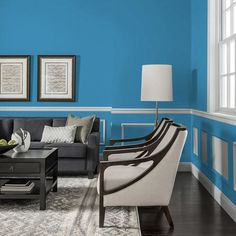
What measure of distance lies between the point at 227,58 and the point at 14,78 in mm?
3396

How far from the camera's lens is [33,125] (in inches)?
224

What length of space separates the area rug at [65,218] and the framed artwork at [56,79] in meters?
2.20

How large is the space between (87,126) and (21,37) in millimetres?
1808

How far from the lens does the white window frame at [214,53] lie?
4.36 metres

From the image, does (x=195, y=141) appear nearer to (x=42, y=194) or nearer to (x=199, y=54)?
(x=199, y=54)

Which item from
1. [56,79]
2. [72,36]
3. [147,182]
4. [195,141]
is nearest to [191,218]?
[147,182]

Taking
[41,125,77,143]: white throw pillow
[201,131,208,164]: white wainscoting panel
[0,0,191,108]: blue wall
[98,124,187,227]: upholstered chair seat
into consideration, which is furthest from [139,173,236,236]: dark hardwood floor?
[0,0,191,108]: blue wall

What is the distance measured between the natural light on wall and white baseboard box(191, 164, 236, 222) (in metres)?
0.79

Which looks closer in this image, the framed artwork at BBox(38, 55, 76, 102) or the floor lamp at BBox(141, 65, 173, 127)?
the floor lamp at BBox(141, 65, 173, 127)

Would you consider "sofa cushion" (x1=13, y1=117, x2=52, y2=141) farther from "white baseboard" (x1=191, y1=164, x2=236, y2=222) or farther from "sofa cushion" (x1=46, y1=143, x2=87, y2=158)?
"white baseboard" (x1=191, y1=164, x2=236, y2=222)

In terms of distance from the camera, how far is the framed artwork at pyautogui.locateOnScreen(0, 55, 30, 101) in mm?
6164

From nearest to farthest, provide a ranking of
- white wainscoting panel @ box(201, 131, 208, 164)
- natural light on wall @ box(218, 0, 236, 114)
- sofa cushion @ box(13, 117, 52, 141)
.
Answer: natural light on wall @ box(218, 0, 236, 114), white wainscoting panel @ box(201, 131, 208, 164), sofa cushion @ box(13, 117, 52, 141)

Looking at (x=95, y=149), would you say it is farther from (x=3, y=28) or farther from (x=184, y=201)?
(x=3, y=28)

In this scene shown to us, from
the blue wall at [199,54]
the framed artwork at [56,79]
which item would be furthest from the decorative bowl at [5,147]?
the framed artwork at [56,79]
